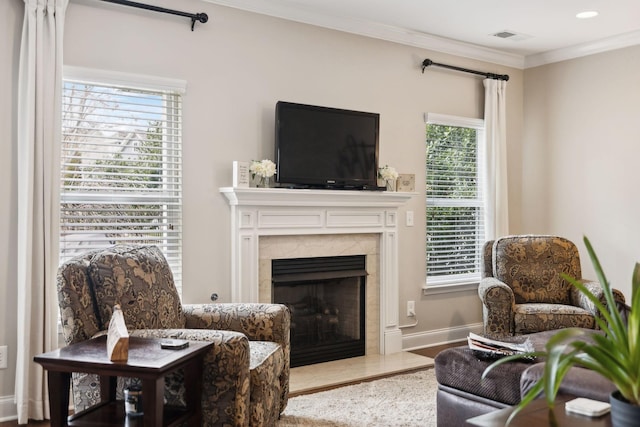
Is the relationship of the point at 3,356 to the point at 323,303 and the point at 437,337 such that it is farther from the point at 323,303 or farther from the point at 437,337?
the point at 437,337

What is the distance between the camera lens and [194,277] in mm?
4125

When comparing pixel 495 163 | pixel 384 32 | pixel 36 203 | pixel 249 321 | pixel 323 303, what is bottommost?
pixel 323 303

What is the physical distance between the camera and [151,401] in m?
2.27

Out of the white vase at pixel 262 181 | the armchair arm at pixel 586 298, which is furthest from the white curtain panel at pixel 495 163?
the white vase at pixel 262 181

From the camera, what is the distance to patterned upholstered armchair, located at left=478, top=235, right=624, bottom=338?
4.29 meters

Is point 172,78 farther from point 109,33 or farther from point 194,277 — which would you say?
point 194,277

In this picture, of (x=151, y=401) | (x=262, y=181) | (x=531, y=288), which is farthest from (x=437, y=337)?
A: (x=151, y=401)

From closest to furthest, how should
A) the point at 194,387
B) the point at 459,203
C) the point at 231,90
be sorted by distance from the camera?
the point at 194,387
the point at 231,90
the point at 459,203

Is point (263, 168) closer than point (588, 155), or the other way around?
point (263, 168)

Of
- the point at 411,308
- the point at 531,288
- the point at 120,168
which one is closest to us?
the point at 120,168

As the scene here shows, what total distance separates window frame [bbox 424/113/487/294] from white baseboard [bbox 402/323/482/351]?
0.35 metres

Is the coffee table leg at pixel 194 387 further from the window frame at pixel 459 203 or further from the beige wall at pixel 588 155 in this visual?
the beige wall at pixel 588 155

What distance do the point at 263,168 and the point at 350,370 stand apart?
5.17 feet

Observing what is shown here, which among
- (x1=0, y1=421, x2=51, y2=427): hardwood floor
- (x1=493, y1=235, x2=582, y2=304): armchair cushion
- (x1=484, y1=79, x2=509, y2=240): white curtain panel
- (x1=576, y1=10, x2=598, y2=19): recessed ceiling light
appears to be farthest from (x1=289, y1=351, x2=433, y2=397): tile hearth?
(x1=576, y1=10, x2=598, y2=19): recessed ceiling light
